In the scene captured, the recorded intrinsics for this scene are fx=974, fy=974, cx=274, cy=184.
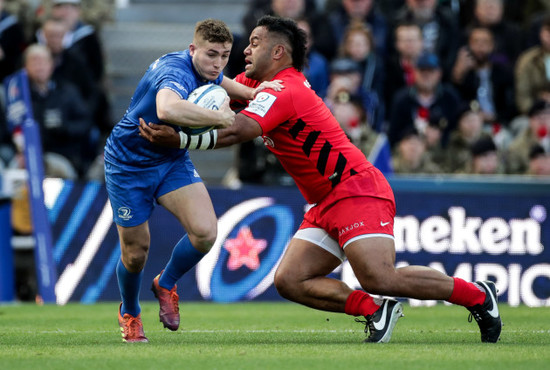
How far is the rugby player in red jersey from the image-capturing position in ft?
23.4

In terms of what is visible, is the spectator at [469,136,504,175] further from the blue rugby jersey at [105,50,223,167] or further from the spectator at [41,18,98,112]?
the blue rugby jersey at [105,50,223,167]

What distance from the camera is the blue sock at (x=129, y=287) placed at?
739 cm

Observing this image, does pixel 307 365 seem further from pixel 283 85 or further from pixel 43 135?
pixel 43 135

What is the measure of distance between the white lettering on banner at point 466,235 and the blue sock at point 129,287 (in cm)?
553

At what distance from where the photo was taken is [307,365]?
579 centimetres

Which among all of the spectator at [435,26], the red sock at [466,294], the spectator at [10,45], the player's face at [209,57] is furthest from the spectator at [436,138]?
the player's face at [209,57]

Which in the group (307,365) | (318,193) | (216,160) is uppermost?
(318,193)

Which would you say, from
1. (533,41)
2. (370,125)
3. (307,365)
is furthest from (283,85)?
(533,41)

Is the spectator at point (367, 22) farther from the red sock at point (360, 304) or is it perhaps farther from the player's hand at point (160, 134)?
the player's hand at point (160, 134)

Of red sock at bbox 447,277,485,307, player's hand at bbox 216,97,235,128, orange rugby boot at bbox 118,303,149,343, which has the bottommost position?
orange rugby boot at bbox 118,303,149,343

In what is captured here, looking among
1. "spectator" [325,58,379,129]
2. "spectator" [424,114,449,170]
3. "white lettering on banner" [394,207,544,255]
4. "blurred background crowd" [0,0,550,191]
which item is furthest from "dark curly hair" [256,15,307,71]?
"spectator" [424,114,449,170]

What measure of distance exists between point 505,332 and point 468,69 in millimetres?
8003

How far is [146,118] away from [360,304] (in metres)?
2.12

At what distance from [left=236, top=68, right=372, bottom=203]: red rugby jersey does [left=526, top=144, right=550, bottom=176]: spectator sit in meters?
6.59
